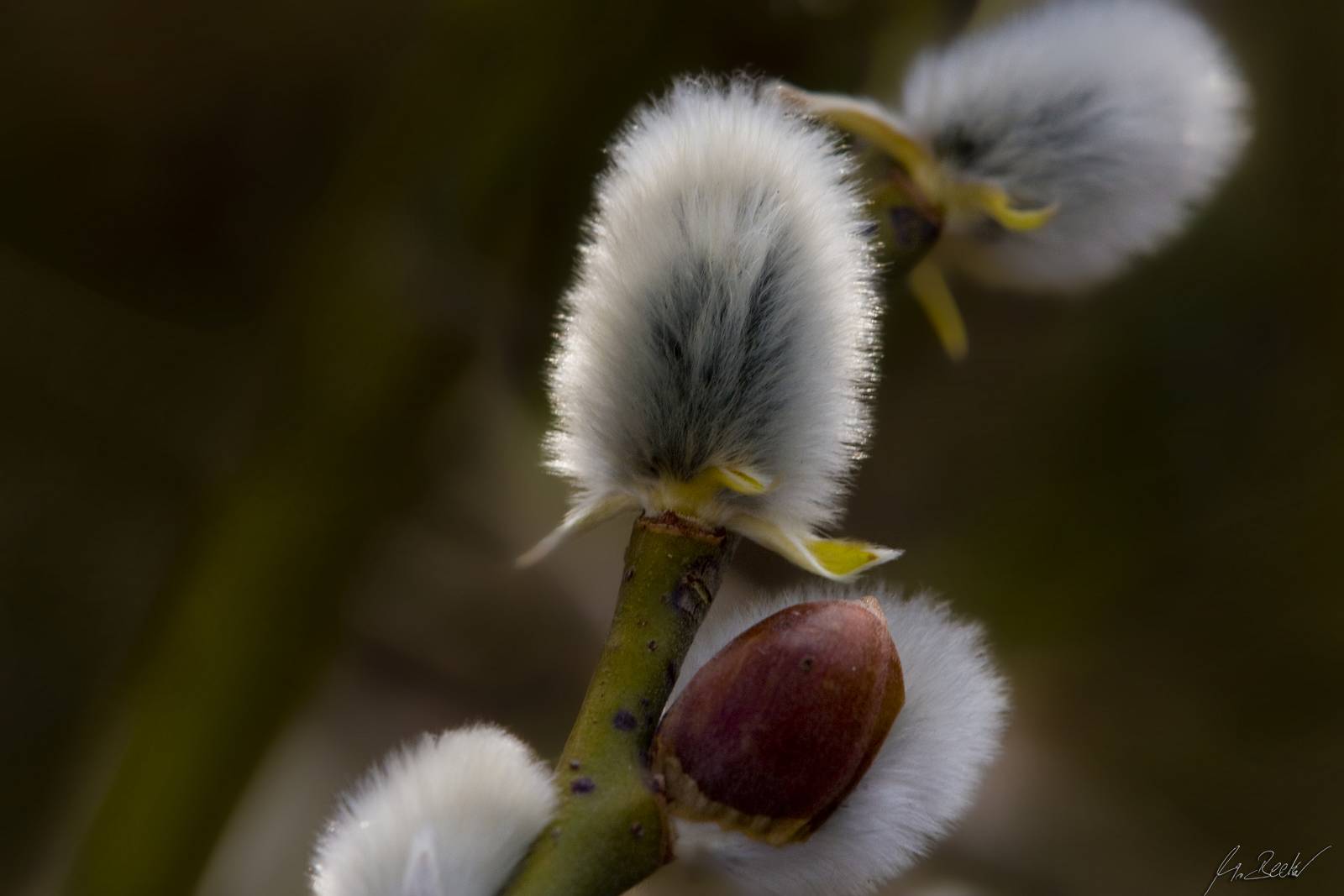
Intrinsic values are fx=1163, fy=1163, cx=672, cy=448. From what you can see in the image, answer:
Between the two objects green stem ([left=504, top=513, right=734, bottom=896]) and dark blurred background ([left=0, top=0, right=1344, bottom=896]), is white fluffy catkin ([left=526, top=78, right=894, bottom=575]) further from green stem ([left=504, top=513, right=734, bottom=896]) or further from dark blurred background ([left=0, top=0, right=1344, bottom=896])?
dark blurred background ([left=0, top=0, right=1344, bottom=896])

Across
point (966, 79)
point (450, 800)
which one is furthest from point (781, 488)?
point (966, 79)

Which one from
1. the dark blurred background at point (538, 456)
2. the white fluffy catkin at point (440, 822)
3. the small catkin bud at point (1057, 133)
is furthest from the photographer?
the dark blurred background at point (538, 456)

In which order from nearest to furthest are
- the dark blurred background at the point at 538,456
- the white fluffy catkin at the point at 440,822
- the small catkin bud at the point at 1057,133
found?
the white fluffy catkin at the point at 440,822, the small catkin bud at the point at 1057,133, the dark blurred background at the point at 538,456

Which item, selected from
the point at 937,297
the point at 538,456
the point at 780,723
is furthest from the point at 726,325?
the point at 538,456

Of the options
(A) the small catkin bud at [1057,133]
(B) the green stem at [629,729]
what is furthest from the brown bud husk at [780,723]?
(A) the small catkin bud at [1057,133]

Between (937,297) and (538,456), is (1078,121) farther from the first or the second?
(538,456)

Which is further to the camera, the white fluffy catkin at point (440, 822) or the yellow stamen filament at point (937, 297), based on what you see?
the yellow stamen filament at point (937, 297)

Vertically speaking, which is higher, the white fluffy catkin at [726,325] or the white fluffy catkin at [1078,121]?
the white fluffy catkin at [1078,121]

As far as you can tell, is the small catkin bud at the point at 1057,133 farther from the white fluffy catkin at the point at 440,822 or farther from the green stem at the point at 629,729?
the white fluffy catkin at the point at 440,822
